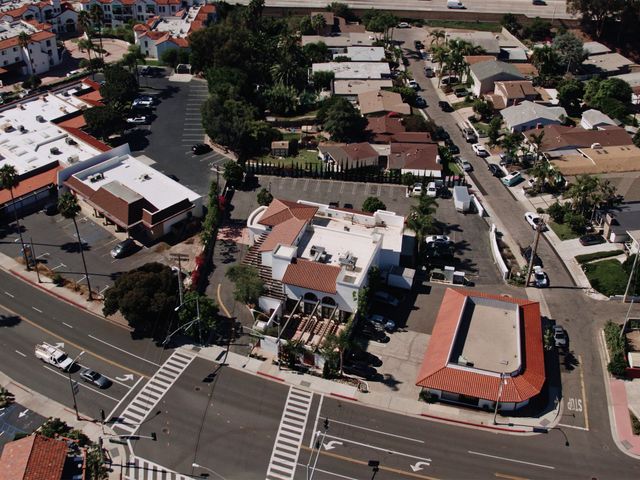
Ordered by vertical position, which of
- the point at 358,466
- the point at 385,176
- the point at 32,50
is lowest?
the point at 358,466

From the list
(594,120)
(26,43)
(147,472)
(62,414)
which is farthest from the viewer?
(26,43)

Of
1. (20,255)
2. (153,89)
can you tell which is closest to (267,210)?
(20,255)

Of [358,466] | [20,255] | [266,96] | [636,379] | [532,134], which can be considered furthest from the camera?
[266,96]

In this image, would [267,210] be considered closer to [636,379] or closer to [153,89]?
[636,379]

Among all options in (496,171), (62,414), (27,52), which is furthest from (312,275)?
(27,52)

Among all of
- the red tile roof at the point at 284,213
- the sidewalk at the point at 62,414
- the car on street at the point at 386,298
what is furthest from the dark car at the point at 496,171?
the sidewalk at the point at 62,414

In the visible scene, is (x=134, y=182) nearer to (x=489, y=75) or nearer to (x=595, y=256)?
(x=595, y=256)
